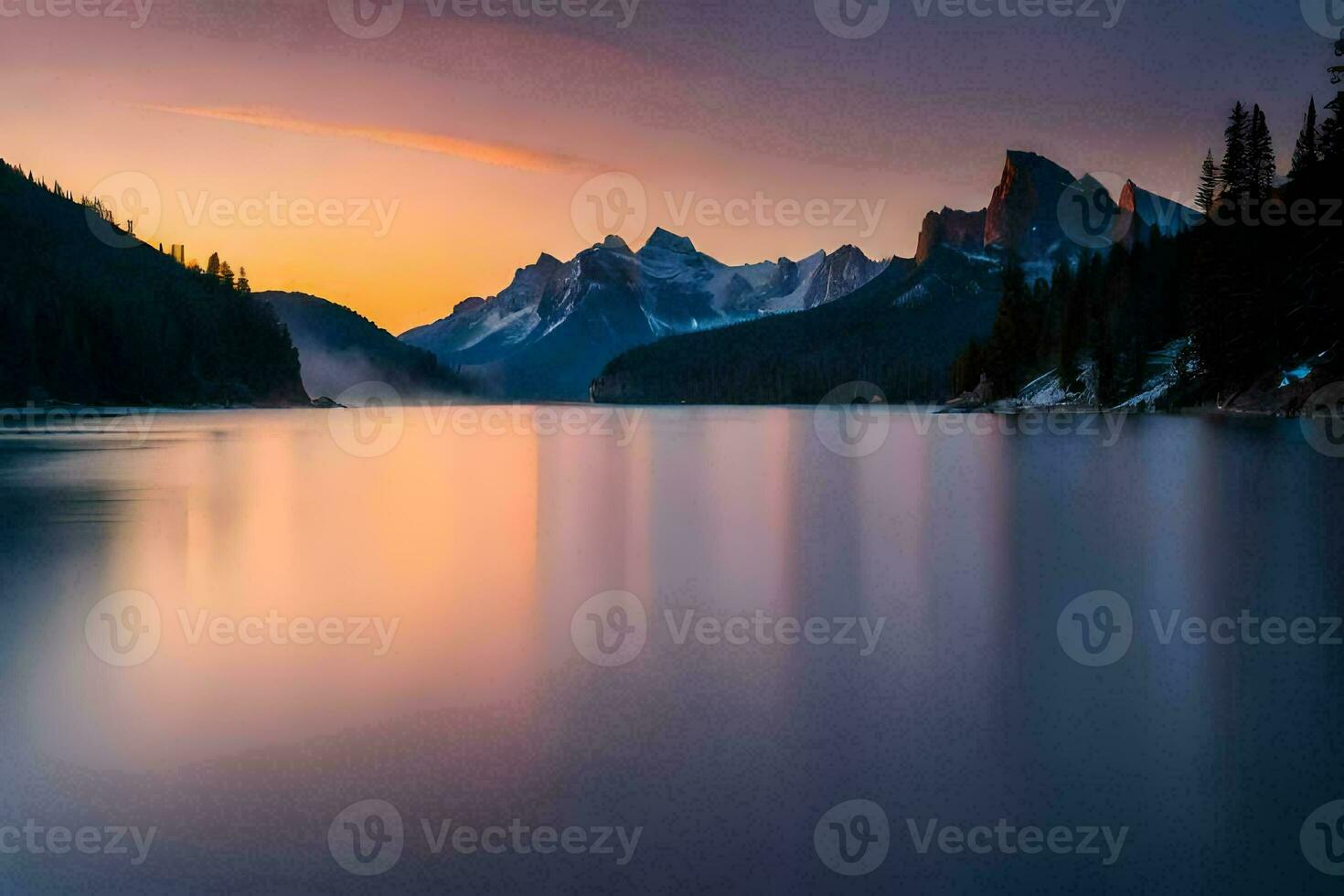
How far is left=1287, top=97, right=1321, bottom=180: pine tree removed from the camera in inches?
3927

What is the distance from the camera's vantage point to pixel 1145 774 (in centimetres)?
1046

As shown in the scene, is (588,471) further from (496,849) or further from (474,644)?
(496,849)

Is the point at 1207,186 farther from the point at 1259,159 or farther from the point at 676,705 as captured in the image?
the point at 676,705

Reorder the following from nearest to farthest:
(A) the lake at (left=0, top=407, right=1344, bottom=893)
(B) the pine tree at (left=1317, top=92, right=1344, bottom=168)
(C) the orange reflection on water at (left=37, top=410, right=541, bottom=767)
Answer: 1. (A) the lake at (left=0, top=407, right=1344, bottom=893)
2. (C) the orange reflection on water at (left=37, top=410, right=541, bottom=767)
3. (B) the pine tree at (left=1317, top=92, right=1344, bottom=168)

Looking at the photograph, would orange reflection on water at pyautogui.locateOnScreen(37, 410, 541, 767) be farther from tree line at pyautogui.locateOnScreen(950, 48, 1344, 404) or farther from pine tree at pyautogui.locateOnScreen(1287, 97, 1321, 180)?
pine tree at pyautogui.locateOnScreen(1287, 97, 1321, 180)

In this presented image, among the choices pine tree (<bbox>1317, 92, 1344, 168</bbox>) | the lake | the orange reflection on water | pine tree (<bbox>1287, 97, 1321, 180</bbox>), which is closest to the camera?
the lake

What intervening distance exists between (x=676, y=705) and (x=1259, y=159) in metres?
111

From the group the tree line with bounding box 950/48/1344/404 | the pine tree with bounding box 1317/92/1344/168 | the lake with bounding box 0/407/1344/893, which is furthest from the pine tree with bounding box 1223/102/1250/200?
the lake with bounding box 0/407/1344/893

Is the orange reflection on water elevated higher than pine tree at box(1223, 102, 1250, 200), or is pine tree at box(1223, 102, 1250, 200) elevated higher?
pine tree at box(1223, 102, 1250, 200)

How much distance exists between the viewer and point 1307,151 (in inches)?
4213

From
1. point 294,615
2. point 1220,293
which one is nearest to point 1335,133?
point 1220,293

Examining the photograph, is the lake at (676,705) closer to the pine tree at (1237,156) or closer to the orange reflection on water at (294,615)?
the orange reflection on water at (294,615)

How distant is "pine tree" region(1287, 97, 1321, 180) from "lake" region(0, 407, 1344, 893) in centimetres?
8623

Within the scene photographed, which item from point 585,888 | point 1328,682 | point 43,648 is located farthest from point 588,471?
point 585,888
